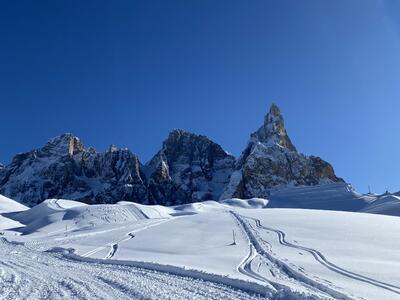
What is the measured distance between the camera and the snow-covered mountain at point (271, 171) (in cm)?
13000

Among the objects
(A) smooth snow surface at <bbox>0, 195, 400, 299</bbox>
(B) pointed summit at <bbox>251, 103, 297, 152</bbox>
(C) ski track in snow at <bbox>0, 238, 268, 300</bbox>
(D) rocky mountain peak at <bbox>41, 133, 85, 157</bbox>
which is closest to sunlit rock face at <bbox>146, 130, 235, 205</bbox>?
(B) pointed summit at <bbox>251, 103, 297, 152</bbox>

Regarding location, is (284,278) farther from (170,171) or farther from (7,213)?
(170,171)

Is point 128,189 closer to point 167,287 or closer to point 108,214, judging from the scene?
point 108,214

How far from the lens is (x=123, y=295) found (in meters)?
9.89

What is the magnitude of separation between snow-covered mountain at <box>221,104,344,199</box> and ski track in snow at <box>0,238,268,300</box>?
115 metres

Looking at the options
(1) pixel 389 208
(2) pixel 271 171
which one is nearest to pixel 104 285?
(1) pixel 389 208

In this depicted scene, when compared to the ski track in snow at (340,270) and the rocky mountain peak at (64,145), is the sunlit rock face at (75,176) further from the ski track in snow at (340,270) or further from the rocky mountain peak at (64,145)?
the ski track in snow at (340,270)

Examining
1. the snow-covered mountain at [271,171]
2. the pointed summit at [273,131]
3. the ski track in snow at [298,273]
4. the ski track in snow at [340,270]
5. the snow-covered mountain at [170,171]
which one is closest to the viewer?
the ski track in snow at [298,273]

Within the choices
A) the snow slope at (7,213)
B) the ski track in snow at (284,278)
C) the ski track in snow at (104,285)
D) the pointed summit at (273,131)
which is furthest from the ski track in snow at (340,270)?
the pointed summit at (273,131)

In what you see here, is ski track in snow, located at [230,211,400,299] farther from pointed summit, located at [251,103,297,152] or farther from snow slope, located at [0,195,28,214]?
pointed summit, located at [251,103,297,152]

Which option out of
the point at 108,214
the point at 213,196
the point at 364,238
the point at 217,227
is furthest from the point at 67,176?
the point at 364,238

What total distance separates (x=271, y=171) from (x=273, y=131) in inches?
1225

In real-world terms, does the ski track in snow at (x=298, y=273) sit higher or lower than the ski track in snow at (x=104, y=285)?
higher

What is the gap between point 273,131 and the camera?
161750mm
